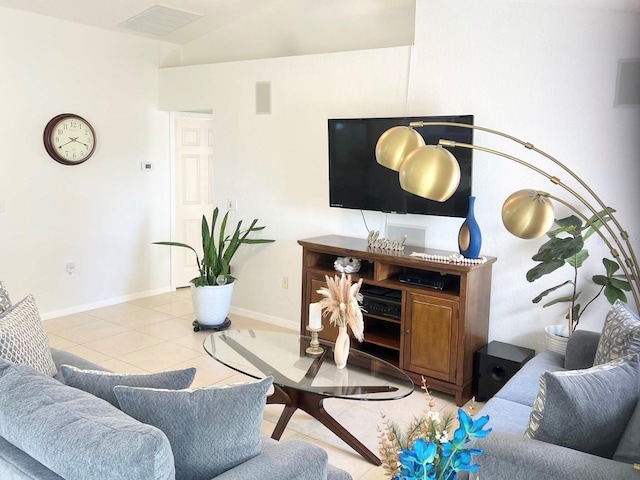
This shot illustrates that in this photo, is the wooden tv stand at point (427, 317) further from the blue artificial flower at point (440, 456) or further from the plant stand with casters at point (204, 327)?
the blue artificial flower at point (440, 456)

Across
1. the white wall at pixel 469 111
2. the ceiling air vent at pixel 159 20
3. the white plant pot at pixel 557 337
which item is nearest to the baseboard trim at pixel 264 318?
the white wall at pixel 469 111

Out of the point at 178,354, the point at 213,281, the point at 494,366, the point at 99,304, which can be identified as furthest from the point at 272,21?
the point at 494,366

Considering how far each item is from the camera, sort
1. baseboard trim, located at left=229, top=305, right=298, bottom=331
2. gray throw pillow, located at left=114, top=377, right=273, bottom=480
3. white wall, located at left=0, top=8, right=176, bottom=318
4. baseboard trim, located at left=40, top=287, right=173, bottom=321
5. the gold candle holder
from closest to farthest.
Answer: gray throw pillow, located at left=114, top=377, right=273, bottom=480 → the gold candle holder → white wall, located at left=0, top=8, right=176, bottom=318 → baseboard trim, located at left=229, top=305, right=298, bottom=331 → baseboard trim, located at left=40, top=287, right=173, bottom=321

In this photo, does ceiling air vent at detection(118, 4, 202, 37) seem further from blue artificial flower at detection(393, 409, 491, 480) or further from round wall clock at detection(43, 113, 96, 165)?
blue artificial flower at detection(393, 409, 491, 480)

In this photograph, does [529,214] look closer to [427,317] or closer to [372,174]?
[427,317]

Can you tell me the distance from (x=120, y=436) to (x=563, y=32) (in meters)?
3.47

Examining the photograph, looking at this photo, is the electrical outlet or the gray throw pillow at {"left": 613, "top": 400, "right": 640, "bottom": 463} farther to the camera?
the electrical outlet

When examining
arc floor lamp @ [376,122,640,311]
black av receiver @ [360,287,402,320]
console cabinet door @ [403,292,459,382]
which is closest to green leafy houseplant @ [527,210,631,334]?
console cabinet door @ [403,292,459,382]

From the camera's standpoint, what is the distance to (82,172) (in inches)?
218

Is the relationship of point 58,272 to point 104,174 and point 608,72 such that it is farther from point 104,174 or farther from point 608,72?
point 608,72

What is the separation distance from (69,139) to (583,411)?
193 inches

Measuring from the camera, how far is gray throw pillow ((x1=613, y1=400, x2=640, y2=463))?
182 cm

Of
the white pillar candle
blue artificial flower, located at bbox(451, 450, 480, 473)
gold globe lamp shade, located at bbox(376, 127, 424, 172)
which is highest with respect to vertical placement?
gold globe lamp shade, located at bbox(376, 127, 424, 172)

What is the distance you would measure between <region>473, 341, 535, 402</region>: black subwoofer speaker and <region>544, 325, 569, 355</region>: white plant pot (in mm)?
175
